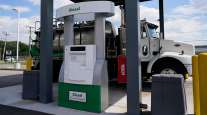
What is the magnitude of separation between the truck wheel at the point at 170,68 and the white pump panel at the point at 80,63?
4120 mm

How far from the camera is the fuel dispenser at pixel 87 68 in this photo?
21.4 ft

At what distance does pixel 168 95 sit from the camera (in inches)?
213

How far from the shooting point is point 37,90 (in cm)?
814

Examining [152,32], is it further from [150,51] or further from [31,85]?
[31,85]

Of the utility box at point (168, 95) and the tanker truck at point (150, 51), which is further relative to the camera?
the tanker truck at point (150, 51)

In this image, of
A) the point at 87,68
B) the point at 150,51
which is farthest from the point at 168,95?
the point at 150,51

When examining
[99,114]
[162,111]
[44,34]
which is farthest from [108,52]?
[162,111]

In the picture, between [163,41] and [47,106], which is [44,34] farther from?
[163,41]

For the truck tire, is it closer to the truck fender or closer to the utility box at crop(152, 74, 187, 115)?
the truck fender

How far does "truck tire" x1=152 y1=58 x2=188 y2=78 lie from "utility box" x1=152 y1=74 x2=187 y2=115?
4.37m

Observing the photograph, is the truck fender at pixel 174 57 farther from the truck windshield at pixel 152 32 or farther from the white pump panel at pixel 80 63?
the white pump panel at pixel 80 63

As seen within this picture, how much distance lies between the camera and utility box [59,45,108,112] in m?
6.53

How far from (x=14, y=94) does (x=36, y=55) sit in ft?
15.3

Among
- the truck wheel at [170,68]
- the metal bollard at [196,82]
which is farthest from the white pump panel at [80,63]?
the truck wheel at [170,68]
